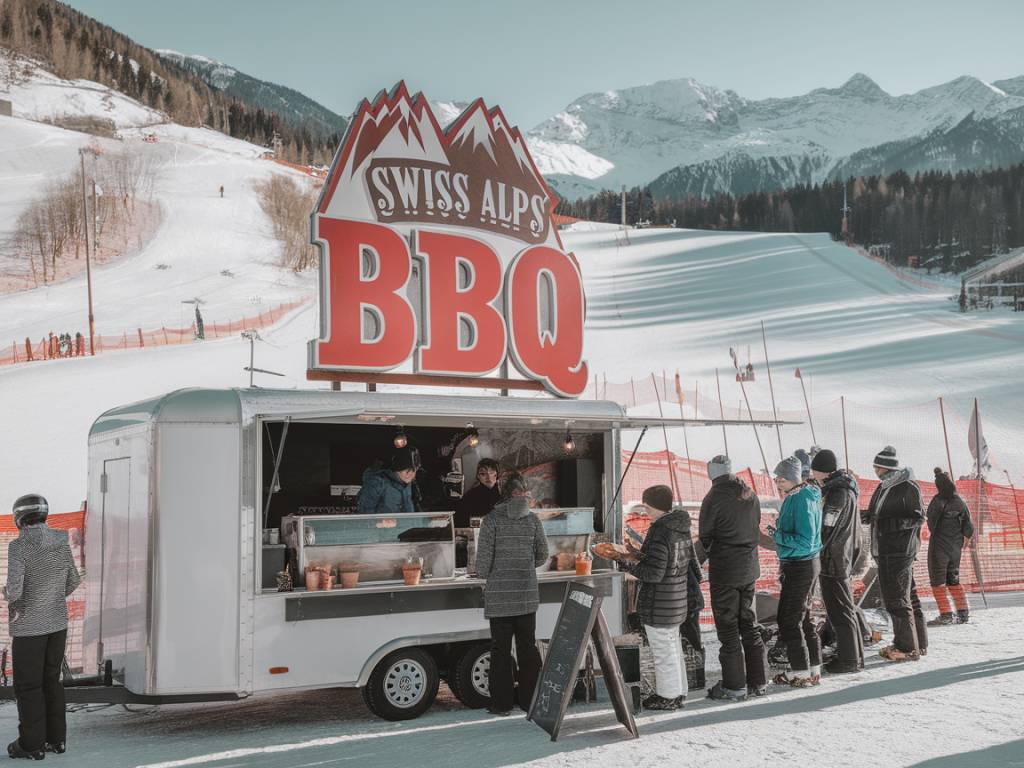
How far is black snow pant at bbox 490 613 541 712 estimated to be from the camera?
274 inches

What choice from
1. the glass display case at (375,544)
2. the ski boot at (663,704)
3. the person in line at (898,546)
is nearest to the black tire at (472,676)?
the glass display case at (375,544)

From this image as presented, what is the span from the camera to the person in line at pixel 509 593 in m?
6.95

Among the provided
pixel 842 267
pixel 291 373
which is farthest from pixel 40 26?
pixel 291 373

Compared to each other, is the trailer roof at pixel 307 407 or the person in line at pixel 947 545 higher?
the trailer roof at pixel 307 407

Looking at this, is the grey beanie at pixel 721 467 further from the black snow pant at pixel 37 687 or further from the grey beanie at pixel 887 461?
the black snow pant at pixel 37 687

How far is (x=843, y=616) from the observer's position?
8.09 meters

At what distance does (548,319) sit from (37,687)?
20.8 feet

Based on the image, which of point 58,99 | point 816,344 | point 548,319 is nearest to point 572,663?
point 548,319

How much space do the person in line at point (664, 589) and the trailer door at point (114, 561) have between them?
11.4 ft

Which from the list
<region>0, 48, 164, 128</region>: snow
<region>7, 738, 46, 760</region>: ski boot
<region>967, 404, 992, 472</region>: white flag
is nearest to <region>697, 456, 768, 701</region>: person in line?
<region>7, 738, 46, 760</region>: ski boot

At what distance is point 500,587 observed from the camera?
6949 millimetres

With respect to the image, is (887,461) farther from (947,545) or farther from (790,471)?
(947,545)

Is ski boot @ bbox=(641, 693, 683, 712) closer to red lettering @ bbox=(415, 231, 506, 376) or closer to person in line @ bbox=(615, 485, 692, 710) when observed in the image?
person in line @ bbox=(615, 485, 692, 710)

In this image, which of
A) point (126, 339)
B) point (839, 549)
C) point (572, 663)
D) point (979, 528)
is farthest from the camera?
point (126, 339)
